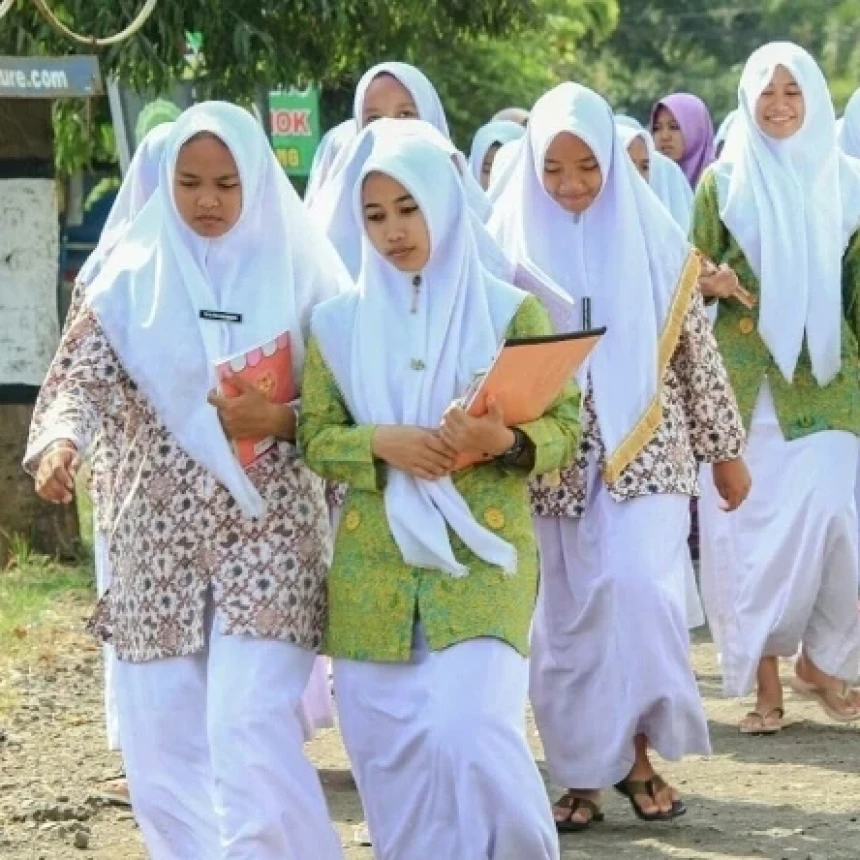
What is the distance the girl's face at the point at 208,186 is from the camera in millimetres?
5949

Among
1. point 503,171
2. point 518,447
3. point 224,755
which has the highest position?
point 503,171

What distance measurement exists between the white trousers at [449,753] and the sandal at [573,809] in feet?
4.73

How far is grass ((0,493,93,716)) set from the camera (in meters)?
10.2

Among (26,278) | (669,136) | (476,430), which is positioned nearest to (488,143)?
(669,136)

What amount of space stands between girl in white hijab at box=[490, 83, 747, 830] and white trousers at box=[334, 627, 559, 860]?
1307 mm

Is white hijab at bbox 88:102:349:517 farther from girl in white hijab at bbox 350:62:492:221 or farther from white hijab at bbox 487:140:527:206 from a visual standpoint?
girl in white hijab at bbox 350:62:492:221

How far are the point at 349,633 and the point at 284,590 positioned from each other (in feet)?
0.52

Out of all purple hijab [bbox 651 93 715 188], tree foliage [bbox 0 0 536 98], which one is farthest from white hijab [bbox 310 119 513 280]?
purple hijab [bbox 651 93 715 188]

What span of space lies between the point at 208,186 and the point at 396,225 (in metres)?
0.41

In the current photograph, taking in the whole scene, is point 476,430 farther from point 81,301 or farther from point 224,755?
point 81,301

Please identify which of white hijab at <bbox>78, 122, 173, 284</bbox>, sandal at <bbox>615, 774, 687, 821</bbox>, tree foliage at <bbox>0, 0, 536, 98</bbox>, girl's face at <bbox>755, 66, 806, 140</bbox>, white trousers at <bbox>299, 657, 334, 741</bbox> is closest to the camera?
white hijab at <bbox>78, 122, 173, 284</bbox>

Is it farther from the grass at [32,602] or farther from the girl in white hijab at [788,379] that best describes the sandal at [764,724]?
the grass at [32,602]

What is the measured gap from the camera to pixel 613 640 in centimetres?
720

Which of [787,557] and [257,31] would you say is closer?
[787,557]
